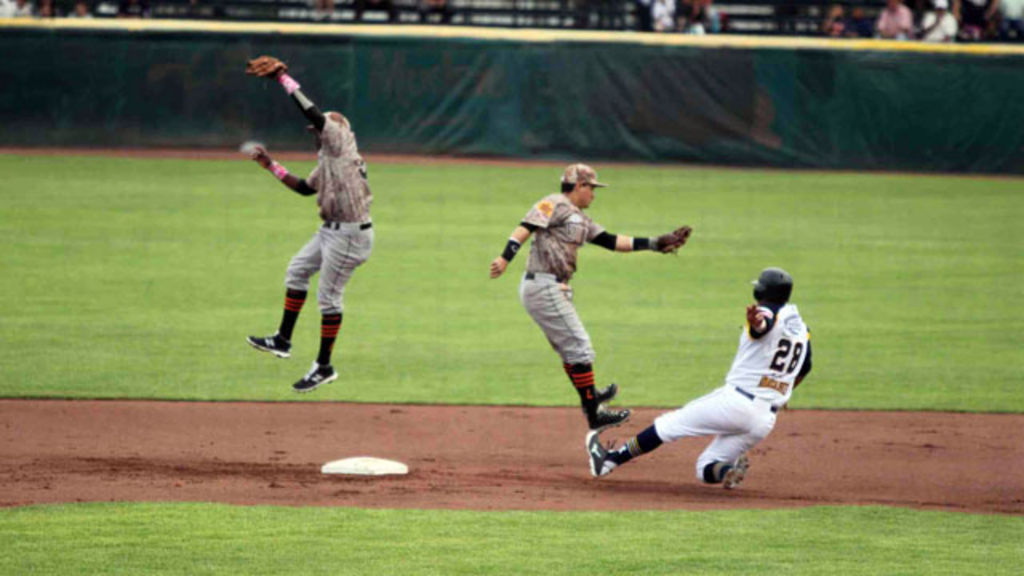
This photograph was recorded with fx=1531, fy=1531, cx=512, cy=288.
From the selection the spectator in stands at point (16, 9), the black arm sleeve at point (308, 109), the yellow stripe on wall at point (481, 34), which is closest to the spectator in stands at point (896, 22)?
the yellow stripe on wall at point (481, 34)

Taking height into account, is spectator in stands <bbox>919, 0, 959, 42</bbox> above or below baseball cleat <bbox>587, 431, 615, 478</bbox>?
above

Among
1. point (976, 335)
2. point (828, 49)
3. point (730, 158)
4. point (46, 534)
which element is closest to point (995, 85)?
point (828, 49)

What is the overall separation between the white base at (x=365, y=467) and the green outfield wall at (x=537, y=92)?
18934 millimetres

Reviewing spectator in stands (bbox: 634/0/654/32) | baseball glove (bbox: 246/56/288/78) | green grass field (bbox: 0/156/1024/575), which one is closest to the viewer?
green grass field (bbox: 0/156/1024/575)

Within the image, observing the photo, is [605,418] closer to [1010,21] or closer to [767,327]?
[767,327]

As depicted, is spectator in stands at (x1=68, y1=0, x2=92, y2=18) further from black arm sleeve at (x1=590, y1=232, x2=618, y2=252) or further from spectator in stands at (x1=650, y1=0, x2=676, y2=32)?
black arm sleeve at (x1=590, y1=232, x2=618, y2=252)

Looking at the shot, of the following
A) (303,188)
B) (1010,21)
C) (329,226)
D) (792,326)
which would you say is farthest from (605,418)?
(1010,21)

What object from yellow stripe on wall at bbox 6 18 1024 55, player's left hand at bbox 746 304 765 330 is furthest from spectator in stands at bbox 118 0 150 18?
player's left hand at bbox 746 304 765 330

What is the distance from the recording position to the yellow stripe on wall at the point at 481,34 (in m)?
27.0

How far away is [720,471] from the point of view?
28.7ft

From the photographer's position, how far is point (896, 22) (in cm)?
2789

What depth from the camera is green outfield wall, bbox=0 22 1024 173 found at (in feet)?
88.9

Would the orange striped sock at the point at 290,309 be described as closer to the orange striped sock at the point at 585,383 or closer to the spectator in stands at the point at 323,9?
the orange striped sock at the point at 585,383

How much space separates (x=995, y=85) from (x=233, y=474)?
69.6ft
